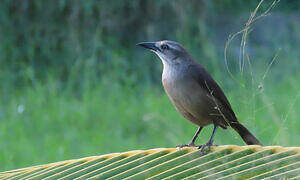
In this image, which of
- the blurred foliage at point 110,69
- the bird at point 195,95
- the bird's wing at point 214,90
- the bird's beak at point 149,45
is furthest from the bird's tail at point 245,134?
the blurred foliage at point 110,69

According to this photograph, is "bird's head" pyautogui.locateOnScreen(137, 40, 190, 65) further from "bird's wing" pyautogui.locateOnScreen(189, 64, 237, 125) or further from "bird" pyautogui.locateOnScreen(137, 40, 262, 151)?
"bird's wing" pyautogui.locateOnScreen(189, 64, 237, 125)

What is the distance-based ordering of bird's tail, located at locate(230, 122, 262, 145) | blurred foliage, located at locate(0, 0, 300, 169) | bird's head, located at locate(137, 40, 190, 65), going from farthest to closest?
blurred foliage, located at locate(0, 0, 300, 169), bird's head, located at locate(137, 40, 190, 65), bird's tail, located at locate(230, 122, 262, 145)

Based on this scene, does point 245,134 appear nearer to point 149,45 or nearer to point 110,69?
point 149,45

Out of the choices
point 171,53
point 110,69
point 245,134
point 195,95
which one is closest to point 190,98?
point 195,95

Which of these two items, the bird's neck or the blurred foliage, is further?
the blurred foliage

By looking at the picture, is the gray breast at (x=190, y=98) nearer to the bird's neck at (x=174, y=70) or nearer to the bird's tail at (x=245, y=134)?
the bird's neck at (x=174, y=70)

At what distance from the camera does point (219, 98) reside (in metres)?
4.41

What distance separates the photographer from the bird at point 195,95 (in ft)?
13.6

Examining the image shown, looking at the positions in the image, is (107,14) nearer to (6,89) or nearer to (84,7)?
(84,7)

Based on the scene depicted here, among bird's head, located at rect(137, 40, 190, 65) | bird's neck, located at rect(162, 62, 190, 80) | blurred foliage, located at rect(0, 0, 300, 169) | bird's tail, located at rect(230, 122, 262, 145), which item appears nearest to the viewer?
bird's tail, located at rect(230, 122, 262, 145)

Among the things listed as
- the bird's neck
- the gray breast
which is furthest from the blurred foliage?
the gray breast

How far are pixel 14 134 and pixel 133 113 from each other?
161 centimetres

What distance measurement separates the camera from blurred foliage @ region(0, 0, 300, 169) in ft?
23.5

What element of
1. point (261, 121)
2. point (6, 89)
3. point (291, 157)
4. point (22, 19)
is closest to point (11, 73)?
point (6, 89)
